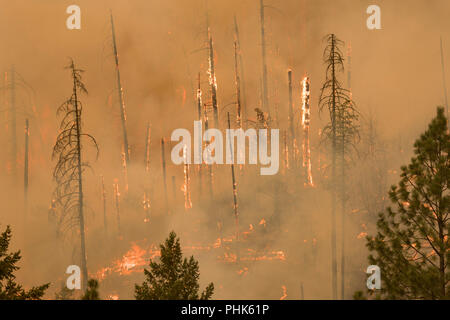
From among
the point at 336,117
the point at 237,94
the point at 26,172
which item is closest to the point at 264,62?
the point at 237,94

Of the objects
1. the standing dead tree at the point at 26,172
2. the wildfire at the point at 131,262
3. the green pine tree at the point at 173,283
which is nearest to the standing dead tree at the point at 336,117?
the green pine tree at the point at 173,283

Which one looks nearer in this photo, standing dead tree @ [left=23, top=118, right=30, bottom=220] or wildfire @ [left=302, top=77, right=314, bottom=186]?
wildfire @ [left=302, top=77, right=314, bottom=186]

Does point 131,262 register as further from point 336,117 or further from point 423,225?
point 423,225

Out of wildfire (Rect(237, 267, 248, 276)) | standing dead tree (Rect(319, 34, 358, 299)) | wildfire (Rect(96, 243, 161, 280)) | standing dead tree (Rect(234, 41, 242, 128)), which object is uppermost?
standing dead tree (Rect(234, 41, 242, 128))

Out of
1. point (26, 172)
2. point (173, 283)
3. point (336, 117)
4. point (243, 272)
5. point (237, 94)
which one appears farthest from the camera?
point (26, 172)

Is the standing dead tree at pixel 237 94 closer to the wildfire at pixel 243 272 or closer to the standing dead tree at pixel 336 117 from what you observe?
the standing dead tree at pixel 336 117

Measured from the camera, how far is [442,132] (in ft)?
39.9

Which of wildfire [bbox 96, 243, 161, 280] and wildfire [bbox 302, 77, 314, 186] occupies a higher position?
wildfire [bbox 302, 77, 314, 186]

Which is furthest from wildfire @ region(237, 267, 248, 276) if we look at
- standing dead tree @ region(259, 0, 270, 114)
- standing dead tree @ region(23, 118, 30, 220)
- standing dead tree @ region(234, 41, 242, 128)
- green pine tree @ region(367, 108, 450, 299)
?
green pine tree @ region(367, 108, 450, 299)

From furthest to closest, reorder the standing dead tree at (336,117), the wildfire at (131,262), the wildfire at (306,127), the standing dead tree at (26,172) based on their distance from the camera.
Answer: the standing dead tree at (26,172) < the wildfire at (306,127) < the wildfire at (131,262) < the standing dead tree at (336,117)

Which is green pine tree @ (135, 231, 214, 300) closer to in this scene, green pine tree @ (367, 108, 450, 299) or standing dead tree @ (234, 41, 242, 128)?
green pine tree @ (367, 108, 450, 299)
